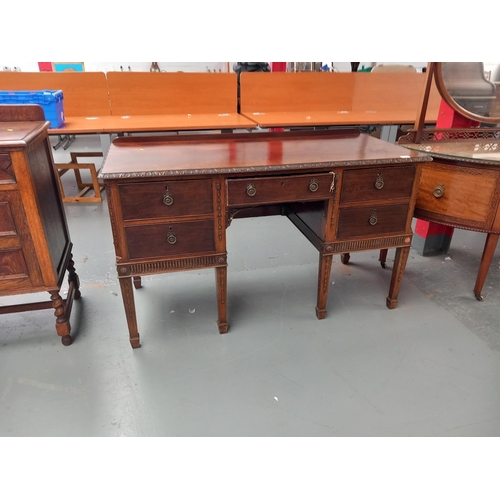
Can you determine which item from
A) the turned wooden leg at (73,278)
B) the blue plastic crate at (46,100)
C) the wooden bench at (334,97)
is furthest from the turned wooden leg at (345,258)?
the blue plastic crate at (46,100)

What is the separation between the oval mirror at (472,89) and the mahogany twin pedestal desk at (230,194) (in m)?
0.74

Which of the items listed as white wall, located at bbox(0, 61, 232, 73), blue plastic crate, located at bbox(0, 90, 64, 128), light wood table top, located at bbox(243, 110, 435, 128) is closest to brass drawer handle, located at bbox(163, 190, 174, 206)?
light wood table top, located at bbox(243, 110, 435, 128)

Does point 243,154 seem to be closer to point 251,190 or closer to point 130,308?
point 251,190

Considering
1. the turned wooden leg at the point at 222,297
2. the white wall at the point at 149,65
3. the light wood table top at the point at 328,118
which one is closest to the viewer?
the turned wooden leg at the point at 222,297

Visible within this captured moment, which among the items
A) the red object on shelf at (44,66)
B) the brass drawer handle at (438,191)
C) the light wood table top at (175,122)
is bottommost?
the brass drawer handle at (438,191)

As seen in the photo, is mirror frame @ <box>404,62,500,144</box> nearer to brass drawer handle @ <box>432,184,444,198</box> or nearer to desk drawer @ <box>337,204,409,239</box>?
brass drawer handle @ <box>432,184,444,198</box>

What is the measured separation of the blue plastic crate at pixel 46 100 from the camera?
3.14 metres

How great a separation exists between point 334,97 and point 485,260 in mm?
2680

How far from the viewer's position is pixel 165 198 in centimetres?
156

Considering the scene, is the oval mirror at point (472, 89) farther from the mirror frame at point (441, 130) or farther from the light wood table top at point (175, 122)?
the light wood table top at point (175, 122)

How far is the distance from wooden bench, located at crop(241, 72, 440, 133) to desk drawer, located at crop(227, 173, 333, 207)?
2.12 meters

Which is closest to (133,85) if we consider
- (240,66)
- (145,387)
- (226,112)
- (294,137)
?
(226,112)

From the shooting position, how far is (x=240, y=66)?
6.86 meters

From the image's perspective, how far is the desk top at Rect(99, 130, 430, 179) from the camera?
1.55 meters
